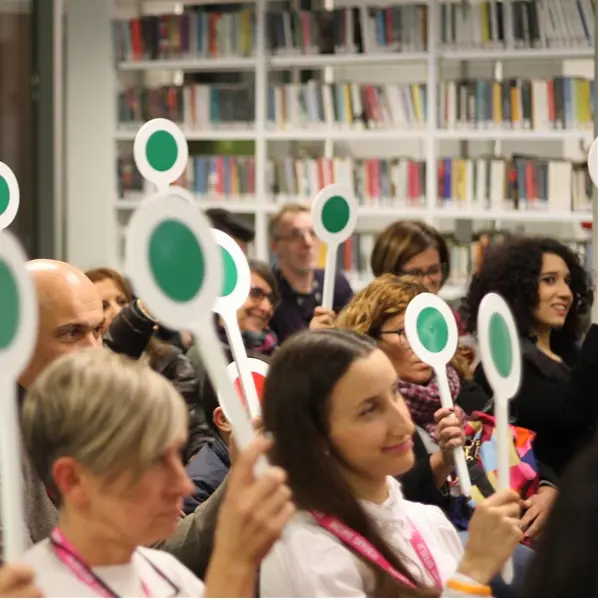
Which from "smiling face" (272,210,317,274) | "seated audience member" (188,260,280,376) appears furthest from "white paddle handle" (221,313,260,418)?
"smiling face" (272,210,317,274)

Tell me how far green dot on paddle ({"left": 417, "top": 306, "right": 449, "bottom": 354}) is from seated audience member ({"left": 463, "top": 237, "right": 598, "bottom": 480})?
950 mm

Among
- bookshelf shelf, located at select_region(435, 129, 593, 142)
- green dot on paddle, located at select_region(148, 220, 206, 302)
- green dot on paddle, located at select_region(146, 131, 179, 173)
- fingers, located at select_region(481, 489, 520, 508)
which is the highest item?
bookshelf shelf, located at select_region(435, 129, 593, 142)

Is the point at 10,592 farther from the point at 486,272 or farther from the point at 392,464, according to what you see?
the point at 486,272

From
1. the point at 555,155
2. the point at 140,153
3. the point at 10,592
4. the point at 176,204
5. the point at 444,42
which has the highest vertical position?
the point at 444,42

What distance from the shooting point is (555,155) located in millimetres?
6656

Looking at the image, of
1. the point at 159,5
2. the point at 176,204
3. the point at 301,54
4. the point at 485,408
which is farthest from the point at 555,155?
the point at 176,204

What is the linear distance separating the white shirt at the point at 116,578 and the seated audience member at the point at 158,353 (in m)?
1.13

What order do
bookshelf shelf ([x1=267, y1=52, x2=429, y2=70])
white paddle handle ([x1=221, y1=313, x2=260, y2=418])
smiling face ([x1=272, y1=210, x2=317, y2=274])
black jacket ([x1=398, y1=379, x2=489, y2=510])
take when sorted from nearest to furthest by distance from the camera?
white paddle handle ([x1=221, y1=313, x2=260, y2=418]), black jacket ([x1=398, y1=379, x2=489, y2=510]), smiling face ([x1=272, y1=210, x2=317, y2=274]), bookshelf shelf ([x1=267, y1=52, x2=429, y2=70])

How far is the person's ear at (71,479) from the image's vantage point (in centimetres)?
134

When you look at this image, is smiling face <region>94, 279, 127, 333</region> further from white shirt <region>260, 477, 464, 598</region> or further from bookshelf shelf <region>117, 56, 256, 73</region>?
bookshelf shelf <region>117, 56, 256, 73</region>

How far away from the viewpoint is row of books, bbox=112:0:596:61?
5969 millimetres

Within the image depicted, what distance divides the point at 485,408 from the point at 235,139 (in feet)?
13.3

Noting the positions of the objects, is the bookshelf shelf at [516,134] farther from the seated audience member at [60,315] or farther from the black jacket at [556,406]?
the seated audience member at [60,315]

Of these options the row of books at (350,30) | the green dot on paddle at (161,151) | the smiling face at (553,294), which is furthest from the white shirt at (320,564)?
the row of books at (350,30)
